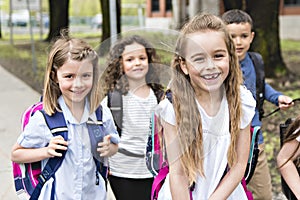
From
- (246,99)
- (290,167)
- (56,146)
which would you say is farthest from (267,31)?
(56,146)

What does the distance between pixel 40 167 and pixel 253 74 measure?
1623 millimetres

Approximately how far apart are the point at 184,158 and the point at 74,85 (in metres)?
0.66

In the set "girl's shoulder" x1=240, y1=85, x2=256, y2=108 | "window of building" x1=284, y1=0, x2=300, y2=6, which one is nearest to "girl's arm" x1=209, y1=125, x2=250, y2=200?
"girl's shoulder" x1=240, y1=85, x2=256, y2=108

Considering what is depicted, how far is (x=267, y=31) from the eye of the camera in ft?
29.7

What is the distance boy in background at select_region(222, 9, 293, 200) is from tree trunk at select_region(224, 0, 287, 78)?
18.3ft

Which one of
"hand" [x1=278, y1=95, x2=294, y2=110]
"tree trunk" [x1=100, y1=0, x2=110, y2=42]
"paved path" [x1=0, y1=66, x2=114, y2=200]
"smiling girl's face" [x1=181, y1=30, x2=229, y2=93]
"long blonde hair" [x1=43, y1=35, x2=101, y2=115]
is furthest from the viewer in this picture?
"tree trunk" [x1=100, y1=0, x2=110, y2=42]

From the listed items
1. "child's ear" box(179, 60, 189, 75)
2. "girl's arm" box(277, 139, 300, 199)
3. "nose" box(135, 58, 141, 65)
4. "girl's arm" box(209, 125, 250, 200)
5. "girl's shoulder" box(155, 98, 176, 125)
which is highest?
"child's ear" box(179, 60, 189, 75)

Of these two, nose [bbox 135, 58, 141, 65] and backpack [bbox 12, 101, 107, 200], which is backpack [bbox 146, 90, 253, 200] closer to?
backpack [bbox 12, 101, 107, 200]

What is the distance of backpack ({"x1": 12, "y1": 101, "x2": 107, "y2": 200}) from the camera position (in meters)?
2.43

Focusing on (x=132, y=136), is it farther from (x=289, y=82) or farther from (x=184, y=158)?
(x=289, y=82)

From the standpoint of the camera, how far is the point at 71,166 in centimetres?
246

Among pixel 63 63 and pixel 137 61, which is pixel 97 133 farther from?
pixel 137 61

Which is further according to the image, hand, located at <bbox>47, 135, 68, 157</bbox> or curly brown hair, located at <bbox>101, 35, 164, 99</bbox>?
curly brown hair, located at <bbox>101, 35, 164, 99</bbox>

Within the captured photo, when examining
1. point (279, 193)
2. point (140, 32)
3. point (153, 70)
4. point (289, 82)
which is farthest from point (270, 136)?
point (140, 32)
